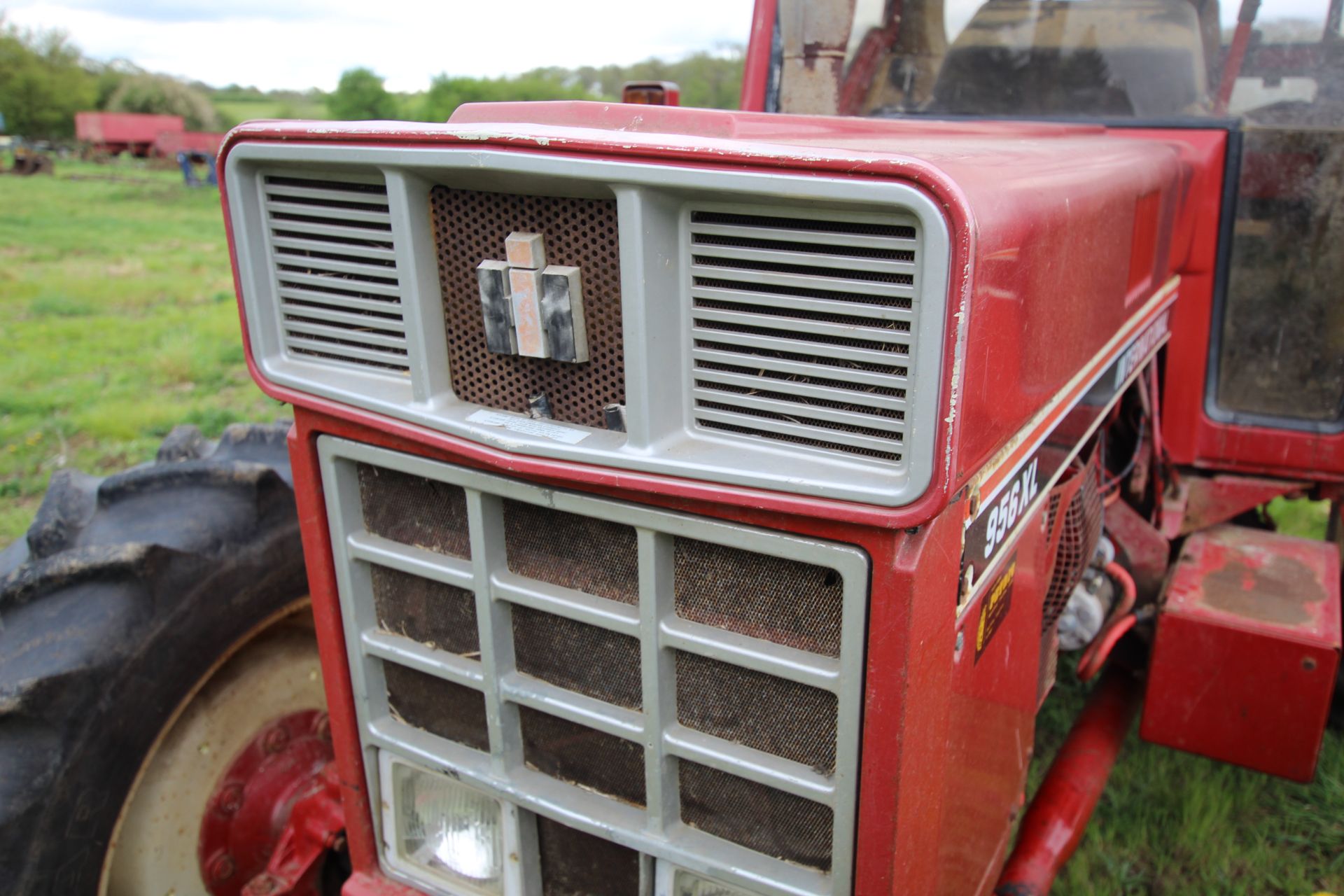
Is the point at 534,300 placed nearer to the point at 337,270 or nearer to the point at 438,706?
the point at 337,270

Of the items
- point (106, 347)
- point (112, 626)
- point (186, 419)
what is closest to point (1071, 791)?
point (112, 626)

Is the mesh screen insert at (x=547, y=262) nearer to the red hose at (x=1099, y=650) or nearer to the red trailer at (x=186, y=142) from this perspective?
the red hose at (x=1099, y=650)

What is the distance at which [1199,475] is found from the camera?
2.60m

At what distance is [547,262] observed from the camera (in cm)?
122

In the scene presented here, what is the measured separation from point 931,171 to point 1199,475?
6.60ft

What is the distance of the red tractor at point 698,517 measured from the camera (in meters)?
1.11

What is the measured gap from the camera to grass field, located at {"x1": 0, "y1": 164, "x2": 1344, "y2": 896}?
2449 millimetres

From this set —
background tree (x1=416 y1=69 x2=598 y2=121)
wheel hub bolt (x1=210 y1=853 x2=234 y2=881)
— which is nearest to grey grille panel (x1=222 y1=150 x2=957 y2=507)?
wheel hub bolt (x1=210 y1=853 x2=234 y2=881)

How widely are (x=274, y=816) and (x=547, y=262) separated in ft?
4.63

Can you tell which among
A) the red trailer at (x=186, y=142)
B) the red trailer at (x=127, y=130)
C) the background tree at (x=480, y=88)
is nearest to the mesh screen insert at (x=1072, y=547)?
the red trailer at (x=186, y=142)

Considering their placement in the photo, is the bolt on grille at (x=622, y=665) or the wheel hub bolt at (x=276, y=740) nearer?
the bolt on grille at (x=622, y=665)

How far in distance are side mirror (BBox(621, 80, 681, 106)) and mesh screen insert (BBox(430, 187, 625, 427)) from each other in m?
1.02

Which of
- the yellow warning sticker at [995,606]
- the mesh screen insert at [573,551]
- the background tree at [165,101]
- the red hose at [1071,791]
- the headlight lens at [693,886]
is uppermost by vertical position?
the background tree at [165,101]

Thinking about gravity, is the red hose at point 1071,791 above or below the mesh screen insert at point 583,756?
below
